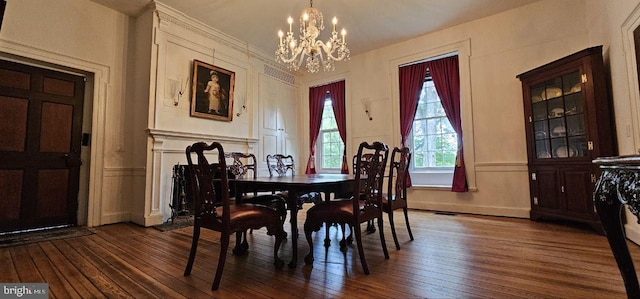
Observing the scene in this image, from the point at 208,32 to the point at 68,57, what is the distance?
1.77 meters

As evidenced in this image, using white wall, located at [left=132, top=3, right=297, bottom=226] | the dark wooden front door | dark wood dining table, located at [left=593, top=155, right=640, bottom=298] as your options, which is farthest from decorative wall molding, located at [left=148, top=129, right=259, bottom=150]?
dark wood dining table, located at [left=593, top=155, right=640, bottom=298]

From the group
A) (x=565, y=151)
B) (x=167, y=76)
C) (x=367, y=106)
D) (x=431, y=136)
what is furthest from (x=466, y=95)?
(x=167, y=76)

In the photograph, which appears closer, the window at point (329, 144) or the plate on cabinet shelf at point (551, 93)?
the plate on cabinet shelf at point (551, 93)

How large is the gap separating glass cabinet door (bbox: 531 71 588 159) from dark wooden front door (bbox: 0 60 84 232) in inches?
228

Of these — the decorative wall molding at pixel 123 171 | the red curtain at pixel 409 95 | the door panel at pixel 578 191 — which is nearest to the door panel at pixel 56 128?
the decorative wall molding at pixel 123 171

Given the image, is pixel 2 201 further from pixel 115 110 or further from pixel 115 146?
pixel 115 110

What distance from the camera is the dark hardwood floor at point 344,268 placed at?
5.42 ft

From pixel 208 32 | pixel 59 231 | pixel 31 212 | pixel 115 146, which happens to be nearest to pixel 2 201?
pixel 31 212

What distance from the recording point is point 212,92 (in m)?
4.36

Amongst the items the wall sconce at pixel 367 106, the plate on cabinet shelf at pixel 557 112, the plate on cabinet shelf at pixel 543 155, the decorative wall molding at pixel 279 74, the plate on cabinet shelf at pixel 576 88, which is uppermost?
the decorative wall molding at pixel 279 74

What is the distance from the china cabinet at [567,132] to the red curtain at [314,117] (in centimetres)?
344

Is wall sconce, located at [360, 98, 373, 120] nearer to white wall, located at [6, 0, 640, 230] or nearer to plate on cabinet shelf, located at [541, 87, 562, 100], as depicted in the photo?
white wall, located at [6, 0, 640, 230]

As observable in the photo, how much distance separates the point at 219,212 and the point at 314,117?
420 cm

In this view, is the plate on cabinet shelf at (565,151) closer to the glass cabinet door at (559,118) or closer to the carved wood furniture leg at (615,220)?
the glass cabinet door at (559,118)
